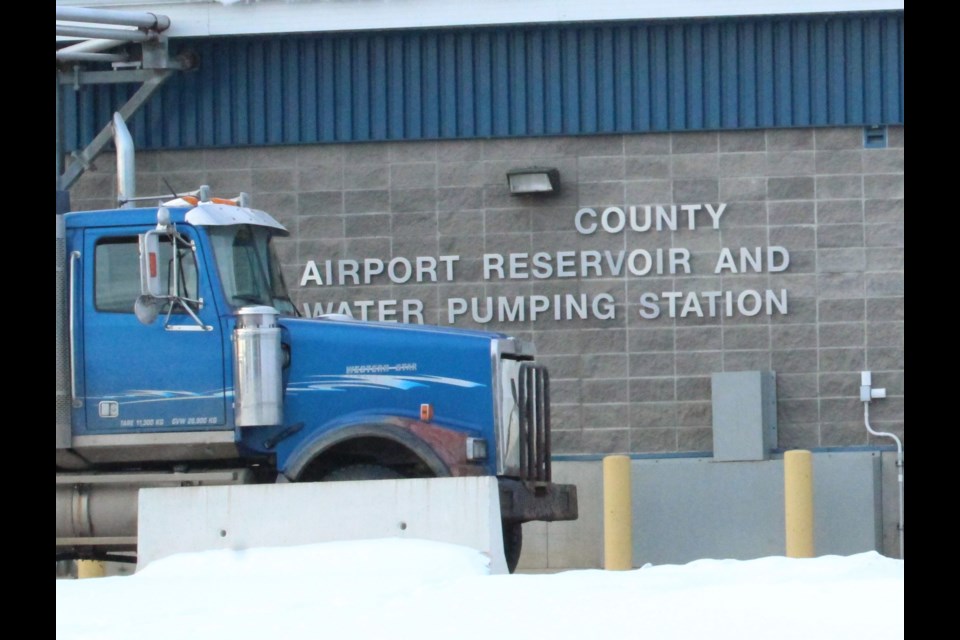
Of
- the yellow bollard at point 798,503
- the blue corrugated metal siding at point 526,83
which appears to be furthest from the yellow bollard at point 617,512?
the blue corrugated metal siding at point 526,83

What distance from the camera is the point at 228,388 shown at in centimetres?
1117

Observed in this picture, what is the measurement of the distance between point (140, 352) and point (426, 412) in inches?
82.3

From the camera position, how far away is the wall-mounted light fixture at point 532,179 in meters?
15.8

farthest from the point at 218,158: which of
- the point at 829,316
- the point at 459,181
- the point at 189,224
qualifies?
the point at 829,316

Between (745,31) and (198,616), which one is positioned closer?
(198,616)

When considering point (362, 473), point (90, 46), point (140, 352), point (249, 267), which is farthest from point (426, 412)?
point (90, 46)

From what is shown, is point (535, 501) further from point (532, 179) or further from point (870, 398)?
point (870, 398)

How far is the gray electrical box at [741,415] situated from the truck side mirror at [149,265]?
21.3 ft

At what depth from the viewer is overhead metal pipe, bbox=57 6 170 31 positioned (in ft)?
50.2

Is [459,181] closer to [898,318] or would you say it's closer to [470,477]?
[898,318]

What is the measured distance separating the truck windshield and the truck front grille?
183 centimetres

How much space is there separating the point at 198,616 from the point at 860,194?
1044 centimetres
